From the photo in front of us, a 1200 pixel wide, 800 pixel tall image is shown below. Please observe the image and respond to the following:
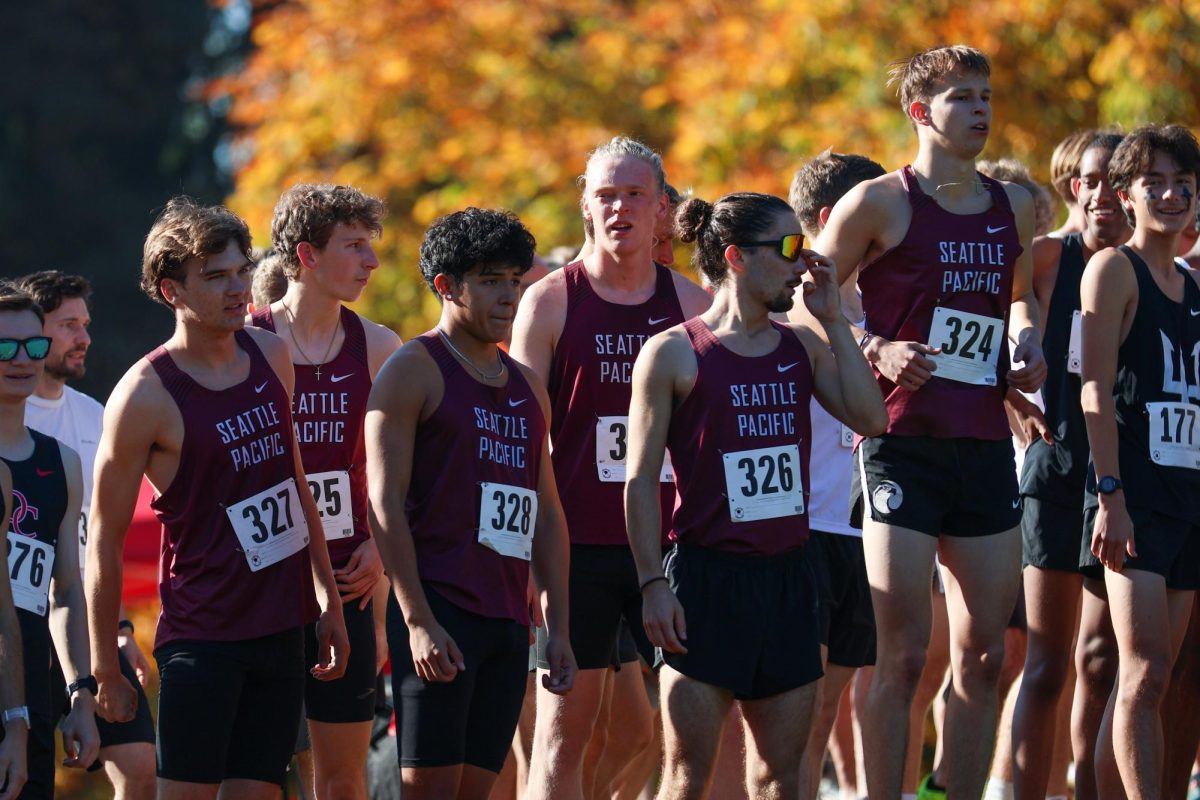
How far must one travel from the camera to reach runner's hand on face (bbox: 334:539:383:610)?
6934 mm

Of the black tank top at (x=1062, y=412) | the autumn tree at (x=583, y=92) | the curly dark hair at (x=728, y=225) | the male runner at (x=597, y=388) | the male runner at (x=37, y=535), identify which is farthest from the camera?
the autumn tree at (x=583, y=92)

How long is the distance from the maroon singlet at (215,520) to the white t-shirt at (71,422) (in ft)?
6.11

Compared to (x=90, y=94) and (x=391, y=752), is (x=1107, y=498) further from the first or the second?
(x=90, y=94)

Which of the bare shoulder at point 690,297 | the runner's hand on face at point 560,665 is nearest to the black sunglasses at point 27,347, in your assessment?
the runner's hand on face at point 560,665

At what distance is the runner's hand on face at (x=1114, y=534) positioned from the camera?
21.6 feet

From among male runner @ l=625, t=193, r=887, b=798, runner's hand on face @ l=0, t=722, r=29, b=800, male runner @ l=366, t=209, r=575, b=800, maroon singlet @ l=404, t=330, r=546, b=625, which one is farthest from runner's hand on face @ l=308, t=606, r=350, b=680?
male runner @ l=625, t=193, r=887, b=798

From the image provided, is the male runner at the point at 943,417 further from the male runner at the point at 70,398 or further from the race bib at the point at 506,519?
the male runner at the point at 70,398

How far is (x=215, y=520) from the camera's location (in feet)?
19.5

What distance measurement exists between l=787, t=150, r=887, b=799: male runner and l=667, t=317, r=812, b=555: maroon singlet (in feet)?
3.55

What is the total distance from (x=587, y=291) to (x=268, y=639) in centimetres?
173

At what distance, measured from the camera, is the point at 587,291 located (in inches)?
272

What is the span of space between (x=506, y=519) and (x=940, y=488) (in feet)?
4.72

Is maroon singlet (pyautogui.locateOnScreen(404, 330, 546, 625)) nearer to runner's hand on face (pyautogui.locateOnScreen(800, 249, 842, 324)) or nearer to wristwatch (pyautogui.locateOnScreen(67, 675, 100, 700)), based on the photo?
runner's hand on face (pyautogui.locateOnScreen(800, 249, 842, 324))

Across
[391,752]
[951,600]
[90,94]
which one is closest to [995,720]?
[951,600]
